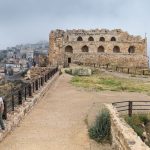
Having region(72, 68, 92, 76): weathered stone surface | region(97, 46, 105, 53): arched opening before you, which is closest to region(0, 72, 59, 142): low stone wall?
region(72, 68, 92, 76): weathered stone surface

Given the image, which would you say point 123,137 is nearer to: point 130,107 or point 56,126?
point 56,126

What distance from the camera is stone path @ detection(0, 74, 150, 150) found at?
15.0 m

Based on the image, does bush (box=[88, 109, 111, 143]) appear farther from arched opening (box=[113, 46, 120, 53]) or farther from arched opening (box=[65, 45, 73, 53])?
arched opening (box=[113, 46, 120, 53])

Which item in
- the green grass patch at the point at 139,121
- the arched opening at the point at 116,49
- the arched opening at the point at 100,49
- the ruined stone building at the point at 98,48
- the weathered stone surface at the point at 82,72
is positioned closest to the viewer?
the green grass patch at the point at 139,121

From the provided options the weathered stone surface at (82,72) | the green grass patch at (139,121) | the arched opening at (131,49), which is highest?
the arched opening at (131,49)

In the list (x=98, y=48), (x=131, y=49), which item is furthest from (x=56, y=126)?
(x=131, y=49)

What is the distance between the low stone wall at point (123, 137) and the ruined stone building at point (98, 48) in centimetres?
4886

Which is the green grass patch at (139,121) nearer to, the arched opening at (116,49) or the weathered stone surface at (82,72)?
the weathered stone surface at (82,72)

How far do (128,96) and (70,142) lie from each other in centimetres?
1439

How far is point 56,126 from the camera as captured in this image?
1789cm

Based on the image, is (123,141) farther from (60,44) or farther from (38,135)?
(60,44)

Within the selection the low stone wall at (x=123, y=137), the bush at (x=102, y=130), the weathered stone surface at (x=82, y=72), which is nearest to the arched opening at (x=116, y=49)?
the weathered stone surface at (x=82, y=72)

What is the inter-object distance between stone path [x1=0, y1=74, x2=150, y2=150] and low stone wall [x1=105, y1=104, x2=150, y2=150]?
3.82ft

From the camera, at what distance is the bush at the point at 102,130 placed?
1608cm
